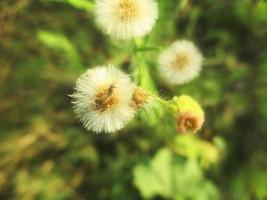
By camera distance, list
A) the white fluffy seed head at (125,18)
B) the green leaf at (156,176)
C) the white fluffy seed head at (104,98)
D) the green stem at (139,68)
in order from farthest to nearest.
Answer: the green leaf at (156,176), the green stem at (139,68), the white fluffy seed head at (125,18), the white fluffy seed head at (104,98)

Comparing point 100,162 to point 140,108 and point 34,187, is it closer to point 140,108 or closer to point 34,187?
point 34,187

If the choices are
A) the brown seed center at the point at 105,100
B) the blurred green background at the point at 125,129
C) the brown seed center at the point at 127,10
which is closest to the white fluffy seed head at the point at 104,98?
the brown seed center at the point at 105,100

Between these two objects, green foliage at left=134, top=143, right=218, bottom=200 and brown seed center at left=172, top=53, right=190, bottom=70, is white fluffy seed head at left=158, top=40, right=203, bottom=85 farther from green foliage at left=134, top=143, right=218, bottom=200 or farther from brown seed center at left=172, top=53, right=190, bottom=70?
green foliage at left=134, top=143, right=218, bottom=200

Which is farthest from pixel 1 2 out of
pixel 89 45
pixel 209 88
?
pixel 209 88

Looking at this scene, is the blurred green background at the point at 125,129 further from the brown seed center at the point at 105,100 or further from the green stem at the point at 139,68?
the brown seed center at the point at 105,100

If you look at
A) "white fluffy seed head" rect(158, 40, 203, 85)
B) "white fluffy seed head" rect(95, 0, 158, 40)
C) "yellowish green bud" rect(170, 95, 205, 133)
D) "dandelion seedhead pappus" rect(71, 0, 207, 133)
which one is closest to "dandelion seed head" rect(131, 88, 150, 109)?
"dandelion seedhead pappus" rect(71, 0, 207, 133)

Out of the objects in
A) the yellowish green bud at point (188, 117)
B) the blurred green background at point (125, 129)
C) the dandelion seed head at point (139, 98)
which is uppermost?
the blurred green background at point (125, 129)

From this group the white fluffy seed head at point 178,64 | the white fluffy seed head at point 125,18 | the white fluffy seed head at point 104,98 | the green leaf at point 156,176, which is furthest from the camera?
the green leaf at point 156,176

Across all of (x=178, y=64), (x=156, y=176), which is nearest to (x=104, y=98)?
(x=178, y=64)
